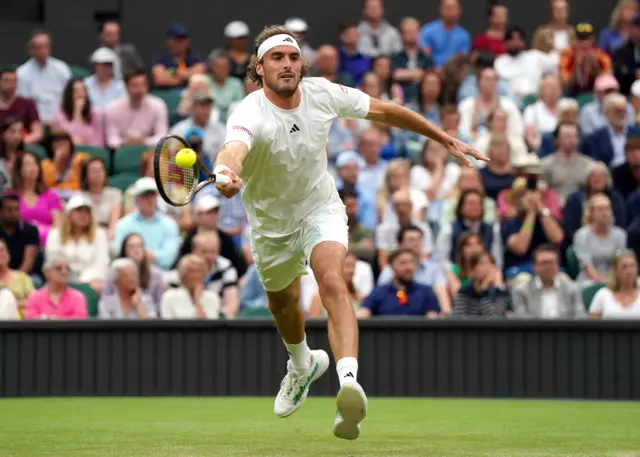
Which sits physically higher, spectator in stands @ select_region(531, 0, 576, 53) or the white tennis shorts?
spectator in stands @ select_region(531, 0, 576, 53)

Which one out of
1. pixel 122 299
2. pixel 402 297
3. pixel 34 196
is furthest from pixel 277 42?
pixel 34 196

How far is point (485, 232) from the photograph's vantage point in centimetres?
1253

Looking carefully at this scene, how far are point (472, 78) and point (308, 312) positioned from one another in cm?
447

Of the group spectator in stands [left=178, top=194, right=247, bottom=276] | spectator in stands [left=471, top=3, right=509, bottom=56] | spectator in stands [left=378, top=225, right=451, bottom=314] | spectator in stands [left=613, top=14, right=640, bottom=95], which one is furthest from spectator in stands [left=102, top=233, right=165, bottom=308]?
spectator in stands [left=613, top=14, right=640, bottom=95]

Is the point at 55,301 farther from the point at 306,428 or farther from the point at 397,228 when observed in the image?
the point at 306,428

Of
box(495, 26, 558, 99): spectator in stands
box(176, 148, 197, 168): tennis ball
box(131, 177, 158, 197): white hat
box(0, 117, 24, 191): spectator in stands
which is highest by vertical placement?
box(495, 26, 558, 99): spectator in stands

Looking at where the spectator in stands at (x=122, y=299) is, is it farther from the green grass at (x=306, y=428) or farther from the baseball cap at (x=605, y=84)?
the baseball cap at (x=605, y=84)

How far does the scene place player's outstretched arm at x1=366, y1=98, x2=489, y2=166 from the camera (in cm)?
A: 748

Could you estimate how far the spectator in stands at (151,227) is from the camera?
1247 centimetres

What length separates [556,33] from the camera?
15.8 m

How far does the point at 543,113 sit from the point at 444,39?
6.42 ft

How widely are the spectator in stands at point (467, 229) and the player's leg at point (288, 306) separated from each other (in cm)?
414

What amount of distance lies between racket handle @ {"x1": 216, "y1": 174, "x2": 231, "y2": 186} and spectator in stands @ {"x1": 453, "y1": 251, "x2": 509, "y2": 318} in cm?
559

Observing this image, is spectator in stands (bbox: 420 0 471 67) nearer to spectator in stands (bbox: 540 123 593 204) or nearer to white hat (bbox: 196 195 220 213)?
spectator in stands (bbox: 540 123 593 204)
